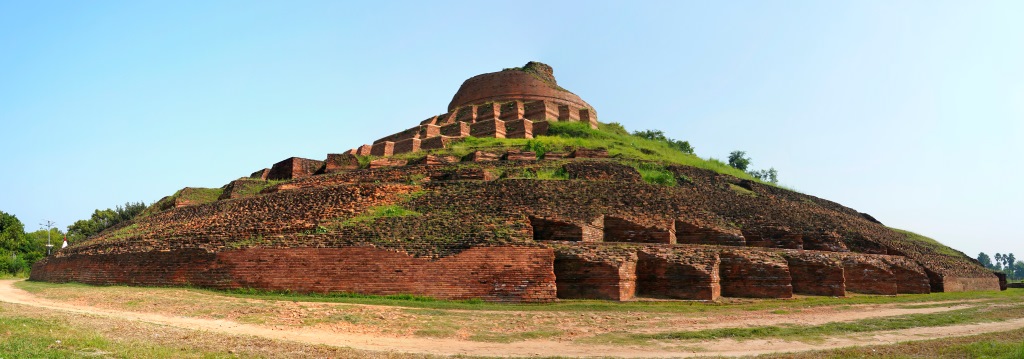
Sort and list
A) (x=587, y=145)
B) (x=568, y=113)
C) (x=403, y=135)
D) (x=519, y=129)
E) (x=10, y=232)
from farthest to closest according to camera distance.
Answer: (x=10, y=232) → (x=568, y=113) → (x=403, y=135) → (x=519, y=129) → (x=587, y=145)

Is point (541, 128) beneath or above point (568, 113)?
beneath

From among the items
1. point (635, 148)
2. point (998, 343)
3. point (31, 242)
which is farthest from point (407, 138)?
point (31, 242)

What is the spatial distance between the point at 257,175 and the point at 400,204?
1419cm

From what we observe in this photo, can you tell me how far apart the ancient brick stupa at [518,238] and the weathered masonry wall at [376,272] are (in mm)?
28

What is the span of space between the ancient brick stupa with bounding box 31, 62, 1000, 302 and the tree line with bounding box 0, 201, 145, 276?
13.5m

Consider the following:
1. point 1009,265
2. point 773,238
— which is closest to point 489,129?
point 773,238

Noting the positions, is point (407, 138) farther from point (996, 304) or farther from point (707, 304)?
point (996, 304)

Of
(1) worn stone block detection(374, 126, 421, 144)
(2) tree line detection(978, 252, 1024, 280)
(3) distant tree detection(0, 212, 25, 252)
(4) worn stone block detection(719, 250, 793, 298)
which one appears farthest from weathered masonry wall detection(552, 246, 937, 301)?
(2) tree line detection(978, 252, 1024, 280)

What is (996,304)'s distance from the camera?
15.0m

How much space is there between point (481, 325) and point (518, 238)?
11.5 feet

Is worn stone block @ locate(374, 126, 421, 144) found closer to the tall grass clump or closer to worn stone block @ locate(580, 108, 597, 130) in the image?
worn stone block @ locate(580, 108, 597, 130)

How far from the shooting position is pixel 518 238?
1312 centimetres

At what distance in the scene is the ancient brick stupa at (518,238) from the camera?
1259 centimetres

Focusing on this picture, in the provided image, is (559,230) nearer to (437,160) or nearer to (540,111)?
(437,160)
